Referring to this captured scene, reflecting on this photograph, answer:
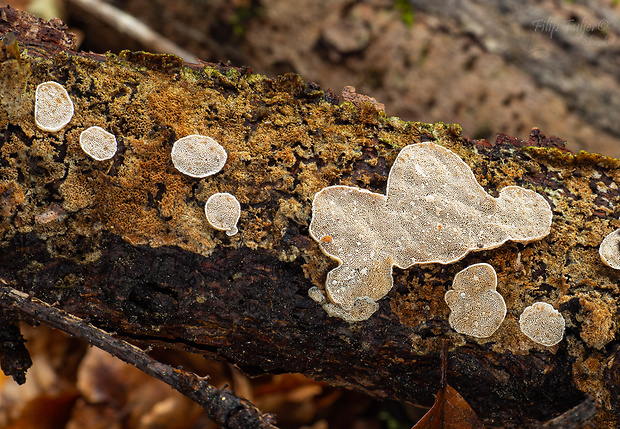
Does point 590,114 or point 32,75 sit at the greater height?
point 590,114

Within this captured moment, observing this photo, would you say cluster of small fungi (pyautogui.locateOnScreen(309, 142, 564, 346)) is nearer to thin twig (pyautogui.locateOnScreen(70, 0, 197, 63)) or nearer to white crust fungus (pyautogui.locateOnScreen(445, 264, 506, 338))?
white crust fungus (pyautogui.locateOnScreen(445, 264, 506, 338))

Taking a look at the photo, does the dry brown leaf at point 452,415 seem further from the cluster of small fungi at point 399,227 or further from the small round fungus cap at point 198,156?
the small round fungus cap at point 198,156

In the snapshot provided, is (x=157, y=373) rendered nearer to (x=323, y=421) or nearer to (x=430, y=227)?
(x=430, y=227)

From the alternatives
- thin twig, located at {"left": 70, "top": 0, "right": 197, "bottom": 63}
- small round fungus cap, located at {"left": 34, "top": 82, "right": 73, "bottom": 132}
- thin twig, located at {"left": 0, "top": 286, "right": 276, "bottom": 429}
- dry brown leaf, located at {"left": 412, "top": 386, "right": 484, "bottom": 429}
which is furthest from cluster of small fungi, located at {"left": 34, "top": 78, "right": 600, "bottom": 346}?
thin twig, located at {"left": 70, "top": 0, "right": 197, "bottom": 63}

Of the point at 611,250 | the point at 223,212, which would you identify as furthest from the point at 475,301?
the point at 223,212

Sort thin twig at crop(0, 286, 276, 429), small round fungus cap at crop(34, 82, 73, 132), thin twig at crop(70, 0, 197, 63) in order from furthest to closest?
thin twig at crop(70, 0, 197, 63)
small round fungus cap at crop(34, 82, 73, 132)
thin twig at crop(0, 286, 276, 429)

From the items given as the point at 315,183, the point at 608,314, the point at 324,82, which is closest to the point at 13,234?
the point at 315,183
